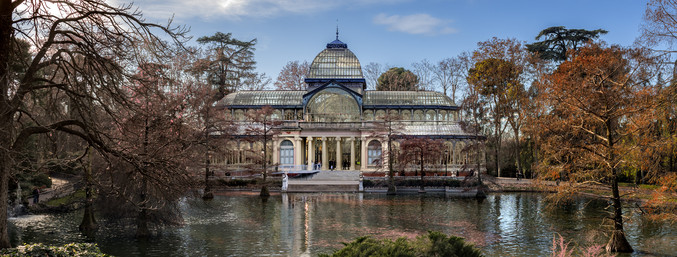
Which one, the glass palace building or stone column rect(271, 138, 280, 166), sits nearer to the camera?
the glass palace building

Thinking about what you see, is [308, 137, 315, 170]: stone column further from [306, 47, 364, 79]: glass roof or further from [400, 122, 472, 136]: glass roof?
[400, 122, 472, 136]: glass roof

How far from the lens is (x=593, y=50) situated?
36312 mm

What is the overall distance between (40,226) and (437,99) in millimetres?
42290

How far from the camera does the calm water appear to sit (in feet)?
61.5

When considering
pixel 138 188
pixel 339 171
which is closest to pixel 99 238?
pixel 138 188

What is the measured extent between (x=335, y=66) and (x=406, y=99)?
29.4 ft

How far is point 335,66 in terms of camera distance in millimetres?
59188

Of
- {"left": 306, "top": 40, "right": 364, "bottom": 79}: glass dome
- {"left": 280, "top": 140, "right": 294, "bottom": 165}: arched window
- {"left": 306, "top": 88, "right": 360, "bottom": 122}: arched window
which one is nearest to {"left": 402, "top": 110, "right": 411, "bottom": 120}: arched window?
{"left": 306, "top": 88, "right": 360, "bottom": 122}: arched window

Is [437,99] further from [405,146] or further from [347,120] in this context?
[405,146]

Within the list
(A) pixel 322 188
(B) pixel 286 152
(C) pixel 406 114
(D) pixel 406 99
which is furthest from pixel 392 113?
(A) pixel 322 188

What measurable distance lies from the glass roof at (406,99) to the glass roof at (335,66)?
3.16 meters

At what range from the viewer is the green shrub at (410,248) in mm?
8938

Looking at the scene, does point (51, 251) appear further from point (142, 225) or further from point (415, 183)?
A: point (415, 183)

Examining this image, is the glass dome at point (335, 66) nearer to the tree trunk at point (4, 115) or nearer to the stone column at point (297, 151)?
the stone column at point (297, 151)
